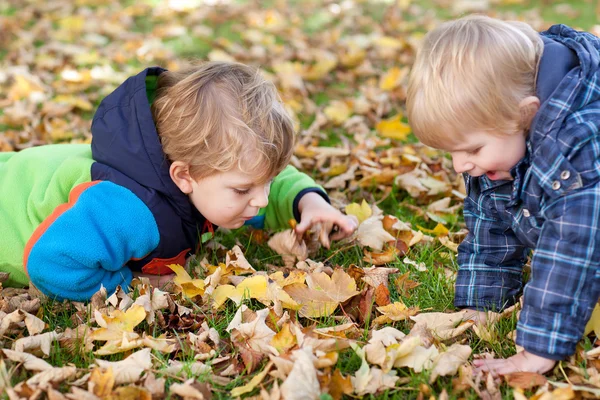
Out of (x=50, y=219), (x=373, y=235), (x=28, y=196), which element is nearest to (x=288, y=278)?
(x=373, y=235)

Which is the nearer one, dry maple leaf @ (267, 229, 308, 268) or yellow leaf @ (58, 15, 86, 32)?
dry maple leaf @ (267, 229, 308, 268)

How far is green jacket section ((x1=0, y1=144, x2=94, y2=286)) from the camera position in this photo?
277cm

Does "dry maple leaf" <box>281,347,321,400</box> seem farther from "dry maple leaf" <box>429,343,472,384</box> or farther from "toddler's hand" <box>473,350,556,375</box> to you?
"toddler's hand" <box>473,350,556,375</box>

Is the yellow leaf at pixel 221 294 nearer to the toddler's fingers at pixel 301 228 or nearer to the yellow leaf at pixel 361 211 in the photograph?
the toddler's fingers at pixel 301 228

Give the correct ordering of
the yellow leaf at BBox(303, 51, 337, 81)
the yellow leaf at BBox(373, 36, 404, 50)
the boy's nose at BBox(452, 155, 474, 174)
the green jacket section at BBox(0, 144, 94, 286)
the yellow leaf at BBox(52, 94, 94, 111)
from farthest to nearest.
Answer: the yellow leaf at BBox(373, 36, 404, 50) < the yellow leaf at BBox(303, 51, 337, 81) < the yellow leaf at BBox(52, 94, 94, 111) < the green jacket section at BBox(0, 144, 94, 286) < the boy's nose at BBox(452, 155, 474, 174)

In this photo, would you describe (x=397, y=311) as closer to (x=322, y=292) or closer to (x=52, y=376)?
(x=322, y=292)

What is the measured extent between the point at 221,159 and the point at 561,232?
1.29 meters

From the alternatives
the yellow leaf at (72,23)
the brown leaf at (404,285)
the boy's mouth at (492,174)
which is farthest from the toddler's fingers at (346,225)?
the yellow leaf at (72,23)

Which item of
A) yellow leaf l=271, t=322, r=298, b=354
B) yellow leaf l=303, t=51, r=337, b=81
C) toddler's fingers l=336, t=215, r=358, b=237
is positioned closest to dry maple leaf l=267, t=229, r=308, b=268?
toddler's fingers l=336, t=215, r=358, b=237

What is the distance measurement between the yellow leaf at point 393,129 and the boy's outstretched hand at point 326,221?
1264mm

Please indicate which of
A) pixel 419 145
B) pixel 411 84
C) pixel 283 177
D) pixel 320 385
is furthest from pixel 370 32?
pixel 320 385

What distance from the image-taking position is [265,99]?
8.61 feet

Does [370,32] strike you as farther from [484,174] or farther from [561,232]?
[561,232]

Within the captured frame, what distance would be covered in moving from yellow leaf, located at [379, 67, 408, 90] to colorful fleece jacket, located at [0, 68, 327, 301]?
2475mm
